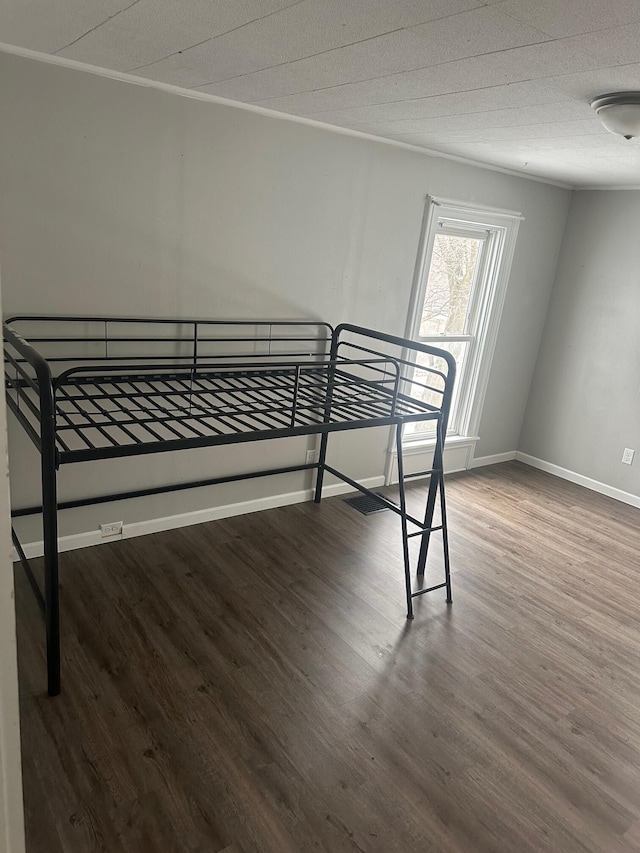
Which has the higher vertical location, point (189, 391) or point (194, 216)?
point (194, 216)

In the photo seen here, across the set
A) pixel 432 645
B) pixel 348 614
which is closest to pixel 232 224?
pixel 348 614

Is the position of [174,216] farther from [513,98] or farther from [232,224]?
[513,98]

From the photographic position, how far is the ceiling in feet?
4.90

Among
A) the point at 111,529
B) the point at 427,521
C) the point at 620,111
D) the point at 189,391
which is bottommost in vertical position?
the point at 111,529

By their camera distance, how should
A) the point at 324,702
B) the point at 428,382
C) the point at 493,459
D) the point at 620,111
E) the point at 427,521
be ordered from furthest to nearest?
the point at 493,459 → the point at 428,382 → the point at 427,521 → the point at 324,702 → the point at 620,111

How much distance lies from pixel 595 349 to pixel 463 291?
1.14 m

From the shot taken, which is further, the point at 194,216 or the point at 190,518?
the point at 190,518

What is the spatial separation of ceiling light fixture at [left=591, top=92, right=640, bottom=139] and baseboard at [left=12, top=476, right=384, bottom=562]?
248 centimetres

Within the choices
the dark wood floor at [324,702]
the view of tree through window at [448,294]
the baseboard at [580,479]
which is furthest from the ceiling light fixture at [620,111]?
the baseboard at [580,479]

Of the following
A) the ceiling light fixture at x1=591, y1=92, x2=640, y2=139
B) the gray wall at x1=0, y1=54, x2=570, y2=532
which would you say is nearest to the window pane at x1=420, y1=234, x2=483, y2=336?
the gray wall at x1=0, y1=54, x2=570, y2=532

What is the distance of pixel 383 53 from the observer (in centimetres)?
182

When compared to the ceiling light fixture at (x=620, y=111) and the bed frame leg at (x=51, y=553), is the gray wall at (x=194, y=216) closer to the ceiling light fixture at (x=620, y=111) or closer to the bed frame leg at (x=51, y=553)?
the bed frame leg at (x=51, y=553)

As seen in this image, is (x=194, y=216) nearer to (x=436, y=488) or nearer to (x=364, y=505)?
(x=436, y=488)

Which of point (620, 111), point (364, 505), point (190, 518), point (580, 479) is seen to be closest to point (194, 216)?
point (190, 518)
